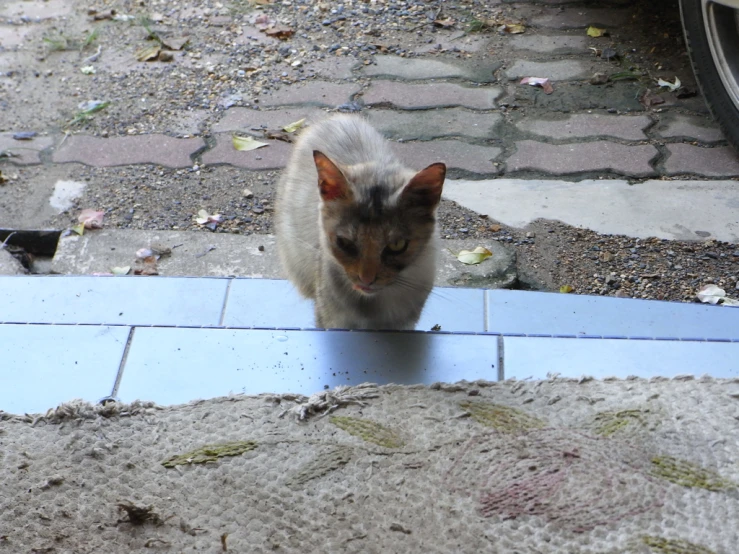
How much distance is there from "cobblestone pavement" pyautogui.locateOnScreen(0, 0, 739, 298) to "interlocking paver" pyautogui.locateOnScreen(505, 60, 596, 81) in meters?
0.01

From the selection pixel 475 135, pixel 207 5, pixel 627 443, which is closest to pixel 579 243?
pixel 475 135

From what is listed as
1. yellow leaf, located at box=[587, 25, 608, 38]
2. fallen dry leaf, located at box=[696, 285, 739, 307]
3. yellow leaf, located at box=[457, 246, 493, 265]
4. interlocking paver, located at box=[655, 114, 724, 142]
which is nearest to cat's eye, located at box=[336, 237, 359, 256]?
yellow leaf, located at box=[457, 246, 493, 265]

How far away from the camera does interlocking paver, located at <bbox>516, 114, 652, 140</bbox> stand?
4.16m

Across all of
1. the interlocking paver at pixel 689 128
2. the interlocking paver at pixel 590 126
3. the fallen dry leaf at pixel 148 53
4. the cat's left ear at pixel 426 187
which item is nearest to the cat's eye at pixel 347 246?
the cat's left ear at pixel 426 187

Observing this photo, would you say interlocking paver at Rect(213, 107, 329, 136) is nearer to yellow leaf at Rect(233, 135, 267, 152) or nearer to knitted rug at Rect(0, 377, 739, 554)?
yellow leaf at Rect(233, 135, 267, 152)

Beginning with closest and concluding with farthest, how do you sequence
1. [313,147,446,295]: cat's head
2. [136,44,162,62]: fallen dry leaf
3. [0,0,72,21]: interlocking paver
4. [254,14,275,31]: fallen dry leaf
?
[313,147,446,295]: cat's head
[136,44,162,62]: fallen dry leaf
[254,14,275,31]: fallen dry leaf
[0,0,72,21]: interlocking paver

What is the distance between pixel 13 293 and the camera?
106 inches

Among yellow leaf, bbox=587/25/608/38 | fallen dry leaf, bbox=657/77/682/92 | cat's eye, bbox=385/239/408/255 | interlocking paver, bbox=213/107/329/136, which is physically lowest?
interlocking paver, bbox=213/107/329/136

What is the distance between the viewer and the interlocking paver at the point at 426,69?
4.71 meters

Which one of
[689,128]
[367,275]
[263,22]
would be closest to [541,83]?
[689,128]

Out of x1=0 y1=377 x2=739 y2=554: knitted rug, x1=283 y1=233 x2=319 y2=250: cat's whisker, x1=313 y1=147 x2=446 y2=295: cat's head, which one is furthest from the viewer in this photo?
x1=283 y1=233 x2=319 y2=250: cat's whisker

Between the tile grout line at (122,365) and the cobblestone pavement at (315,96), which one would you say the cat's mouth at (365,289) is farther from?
the cobblestone pavement at (315,96)

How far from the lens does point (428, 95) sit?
4.55 metres

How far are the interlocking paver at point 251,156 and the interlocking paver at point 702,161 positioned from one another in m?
1.90
